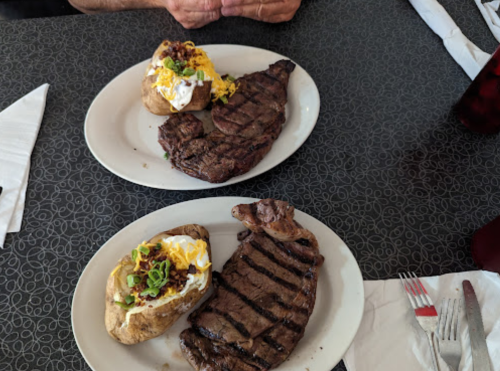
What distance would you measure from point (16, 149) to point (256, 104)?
51.2 inches

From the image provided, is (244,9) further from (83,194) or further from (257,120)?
(83,194)

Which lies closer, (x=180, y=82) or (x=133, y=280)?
(x=133, y=280)

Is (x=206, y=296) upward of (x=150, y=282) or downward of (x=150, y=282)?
downward

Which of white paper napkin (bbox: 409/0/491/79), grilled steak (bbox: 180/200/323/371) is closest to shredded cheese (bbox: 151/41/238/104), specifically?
grilled steak (bbox: 180/200/323/371)

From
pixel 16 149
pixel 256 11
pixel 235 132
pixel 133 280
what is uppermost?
pixel 256 11

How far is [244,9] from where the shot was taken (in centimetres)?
258

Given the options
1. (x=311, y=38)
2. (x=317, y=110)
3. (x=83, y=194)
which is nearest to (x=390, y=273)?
(x=317, y=110)

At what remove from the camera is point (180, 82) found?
2.09 m

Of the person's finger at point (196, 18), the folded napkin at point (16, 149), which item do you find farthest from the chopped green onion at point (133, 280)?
the person's finger at point (196, 18)

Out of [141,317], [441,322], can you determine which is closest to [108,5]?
[141,317]

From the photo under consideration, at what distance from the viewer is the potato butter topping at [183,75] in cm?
209

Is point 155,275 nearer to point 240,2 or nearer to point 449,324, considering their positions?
point 449,324

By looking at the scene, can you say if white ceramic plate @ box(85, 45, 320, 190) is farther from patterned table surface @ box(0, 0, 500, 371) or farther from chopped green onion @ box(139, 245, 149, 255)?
chopped green onion @ box(139, 245, 149, 255)

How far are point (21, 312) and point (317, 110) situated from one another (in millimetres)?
1683
